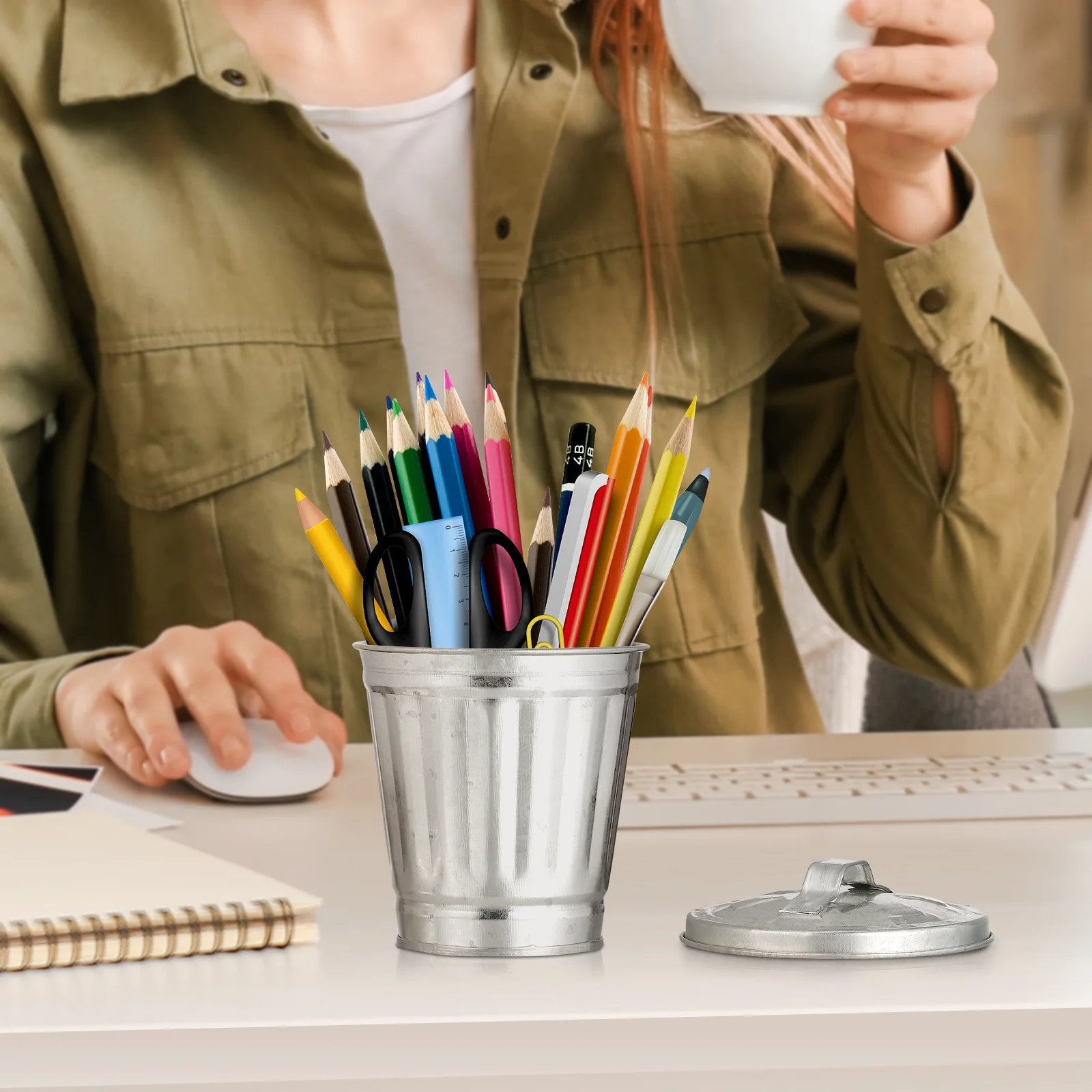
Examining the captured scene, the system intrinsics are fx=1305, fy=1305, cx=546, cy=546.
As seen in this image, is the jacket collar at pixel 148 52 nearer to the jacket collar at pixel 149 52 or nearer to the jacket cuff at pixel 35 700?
the jacket collar at pixel 149 52

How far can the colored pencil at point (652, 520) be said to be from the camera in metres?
0.32

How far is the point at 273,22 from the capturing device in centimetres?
106

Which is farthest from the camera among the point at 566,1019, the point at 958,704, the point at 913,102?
the point at 958,704

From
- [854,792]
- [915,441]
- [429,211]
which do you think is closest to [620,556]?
[854,792]

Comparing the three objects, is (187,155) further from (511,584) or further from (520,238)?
(511,584)

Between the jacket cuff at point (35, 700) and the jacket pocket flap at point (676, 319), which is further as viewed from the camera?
the jacket pocket flap at point (676, 319)

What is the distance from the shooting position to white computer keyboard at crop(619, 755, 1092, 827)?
50 centimetres

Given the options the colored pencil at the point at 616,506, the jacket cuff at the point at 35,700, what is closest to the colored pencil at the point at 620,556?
the colored pencil at the point at 616,506

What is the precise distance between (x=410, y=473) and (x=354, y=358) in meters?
0.70

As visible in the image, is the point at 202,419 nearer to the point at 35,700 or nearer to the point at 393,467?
the point at 35,700

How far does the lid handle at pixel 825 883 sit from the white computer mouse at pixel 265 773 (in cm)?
29

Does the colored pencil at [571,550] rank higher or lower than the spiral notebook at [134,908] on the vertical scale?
higher

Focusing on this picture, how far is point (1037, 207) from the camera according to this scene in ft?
3.87

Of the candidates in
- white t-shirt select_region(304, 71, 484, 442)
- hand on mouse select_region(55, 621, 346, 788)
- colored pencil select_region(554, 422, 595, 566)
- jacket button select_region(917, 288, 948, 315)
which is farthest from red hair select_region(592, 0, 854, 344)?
colored pencil select_region(554, 422, 595, 566)
